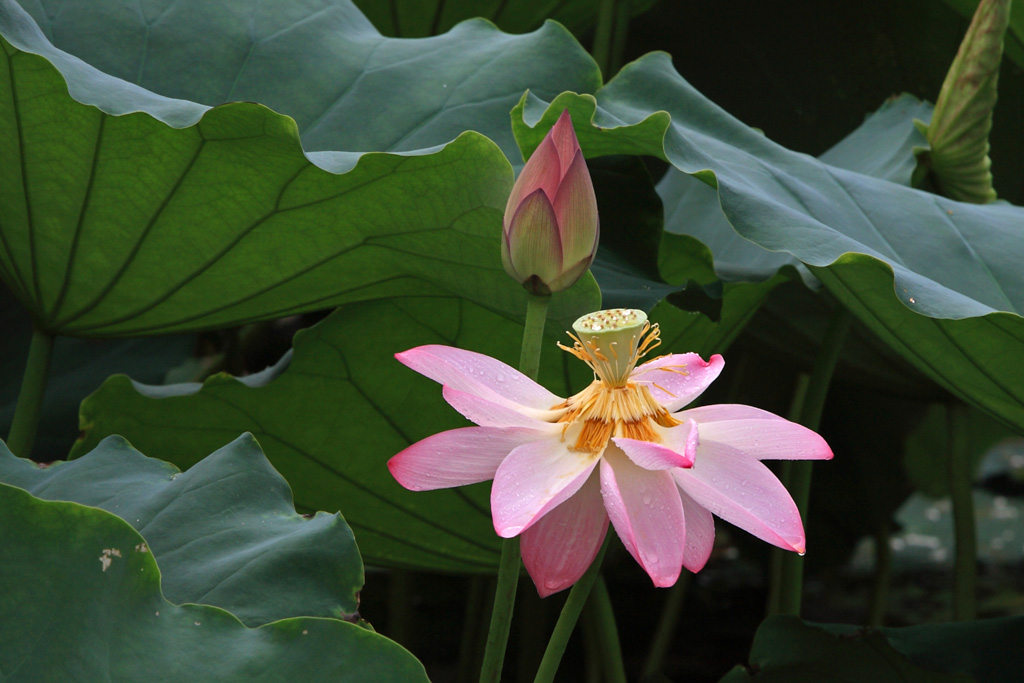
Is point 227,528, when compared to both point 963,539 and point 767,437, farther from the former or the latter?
point 963,539

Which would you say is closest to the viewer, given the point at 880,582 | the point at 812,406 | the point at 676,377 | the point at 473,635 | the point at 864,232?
the point at 676,377

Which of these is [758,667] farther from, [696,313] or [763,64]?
[763,64]

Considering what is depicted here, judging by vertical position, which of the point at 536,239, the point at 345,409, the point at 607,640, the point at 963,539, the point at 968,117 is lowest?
the point at 963,539

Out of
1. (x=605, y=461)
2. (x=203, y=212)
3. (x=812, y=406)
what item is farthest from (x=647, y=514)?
(x=812, y=406)

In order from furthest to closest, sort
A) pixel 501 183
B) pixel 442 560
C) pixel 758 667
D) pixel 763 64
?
pixel 763 64 < pixel 442 560 < pixel 758 667 < pixel 501 183

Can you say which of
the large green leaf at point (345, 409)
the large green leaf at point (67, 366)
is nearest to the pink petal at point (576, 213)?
the large green leaf at point (345, 409)

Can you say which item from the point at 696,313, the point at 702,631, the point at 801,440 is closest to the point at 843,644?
the point at 696,313
